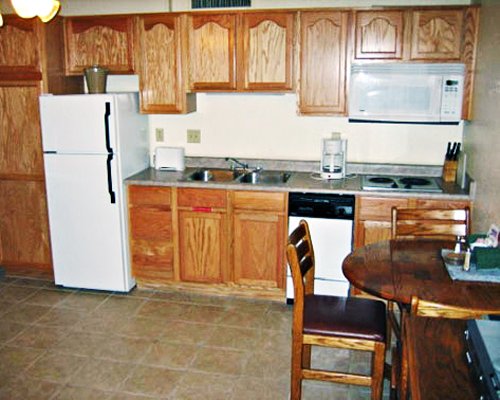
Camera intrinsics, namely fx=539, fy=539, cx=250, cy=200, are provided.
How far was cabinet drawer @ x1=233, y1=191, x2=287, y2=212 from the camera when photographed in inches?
149

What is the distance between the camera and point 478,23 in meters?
3.52

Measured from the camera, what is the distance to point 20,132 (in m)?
4.19

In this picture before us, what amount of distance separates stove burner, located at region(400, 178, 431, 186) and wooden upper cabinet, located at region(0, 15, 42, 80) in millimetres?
2801

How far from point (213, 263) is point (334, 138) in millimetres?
1326

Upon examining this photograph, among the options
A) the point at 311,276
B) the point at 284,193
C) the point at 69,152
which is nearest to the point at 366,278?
the point at 311,276

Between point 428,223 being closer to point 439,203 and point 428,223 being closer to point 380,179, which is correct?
point 439,203

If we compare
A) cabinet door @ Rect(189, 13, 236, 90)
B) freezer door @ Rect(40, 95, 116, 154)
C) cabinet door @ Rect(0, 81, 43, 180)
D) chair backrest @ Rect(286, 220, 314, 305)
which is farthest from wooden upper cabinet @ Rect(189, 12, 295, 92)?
chair backrest @ Rect(286, 220, 314, 305)

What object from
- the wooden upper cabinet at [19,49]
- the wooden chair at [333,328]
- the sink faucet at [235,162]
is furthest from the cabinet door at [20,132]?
the wooden chair at [333,328]

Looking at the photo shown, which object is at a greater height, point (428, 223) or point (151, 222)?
point (428, 223)

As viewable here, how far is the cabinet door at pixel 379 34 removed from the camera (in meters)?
3.66

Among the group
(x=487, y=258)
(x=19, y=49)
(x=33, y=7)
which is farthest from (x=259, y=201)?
(x=19, y=49)

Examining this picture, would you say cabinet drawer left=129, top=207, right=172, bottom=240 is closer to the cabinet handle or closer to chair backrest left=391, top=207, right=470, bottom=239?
the cabinet handle

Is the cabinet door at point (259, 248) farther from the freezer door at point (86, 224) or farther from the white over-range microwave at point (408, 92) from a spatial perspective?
the white over-range microwave at point (408, 92)

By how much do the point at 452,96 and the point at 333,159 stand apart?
3.02ft
